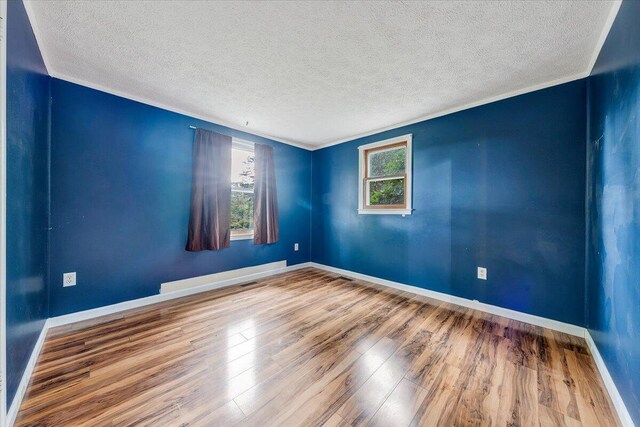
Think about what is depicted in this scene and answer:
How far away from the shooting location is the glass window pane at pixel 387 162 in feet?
11.1

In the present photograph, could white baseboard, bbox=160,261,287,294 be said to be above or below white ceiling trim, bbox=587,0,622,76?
below

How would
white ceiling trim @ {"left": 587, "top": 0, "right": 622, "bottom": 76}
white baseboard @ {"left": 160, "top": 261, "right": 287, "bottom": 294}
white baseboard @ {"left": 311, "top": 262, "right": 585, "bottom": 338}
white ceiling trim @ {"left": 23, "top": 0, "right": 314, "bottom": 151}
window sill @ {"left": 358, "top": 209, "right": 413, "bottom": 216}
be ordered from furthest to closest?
window sill @ {"left": 358, "top": 209, "right": 413, "bottom": 216} < white baseboard @ {"left": 160, "top": 261, "right": 287, "bottom": 294} < white baseboard @ {"left": 311, "top": 262, "right": 585, "bottom": 338} < white ceiling trim @ {"left": 23, "top": 0, "right": 314, "bottom": 151} < white ceiling trim @ {"left": 587, "top": 0, "right": 622, "bottom": 76}

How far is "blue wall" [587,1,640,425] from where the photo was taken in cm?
115

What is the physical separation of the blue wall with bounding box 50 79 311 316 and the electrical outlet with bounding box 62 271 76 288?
0.03 m

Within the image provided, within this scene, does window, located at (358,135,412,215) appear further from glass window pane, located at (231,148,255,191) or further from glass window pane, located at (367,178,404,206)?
glass window pane, located at (231,148,255,191)

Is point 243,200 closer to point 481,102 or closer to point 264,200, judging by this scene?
point 264,200

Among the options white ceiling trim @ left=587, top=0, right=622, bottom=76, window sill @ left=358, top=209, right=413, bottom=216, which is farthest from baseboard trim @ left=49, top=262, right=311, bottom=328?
white ceiling trim @ left=587, top=0, right=622, bottom=76

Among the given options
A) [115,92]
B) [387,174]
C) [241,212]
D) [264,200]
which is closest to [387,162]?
[387,174]

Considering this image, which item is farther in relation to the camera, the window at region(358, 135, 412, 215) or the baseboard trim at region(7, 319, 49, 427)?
the window at region(358, 135, 412, 215)

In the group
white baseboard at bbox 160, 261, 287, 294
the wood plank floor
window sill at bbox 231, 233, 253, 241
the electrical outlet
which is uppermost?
window sill at bbox 231, 233, 253, 241

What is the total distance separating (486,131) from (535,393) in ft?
7.82

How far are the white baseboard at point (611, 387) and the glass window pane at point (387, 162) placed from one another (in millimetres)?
2441

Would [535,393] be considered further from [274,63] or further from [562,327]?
[274,63]

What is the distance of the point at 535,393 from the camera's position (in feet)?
4.64
